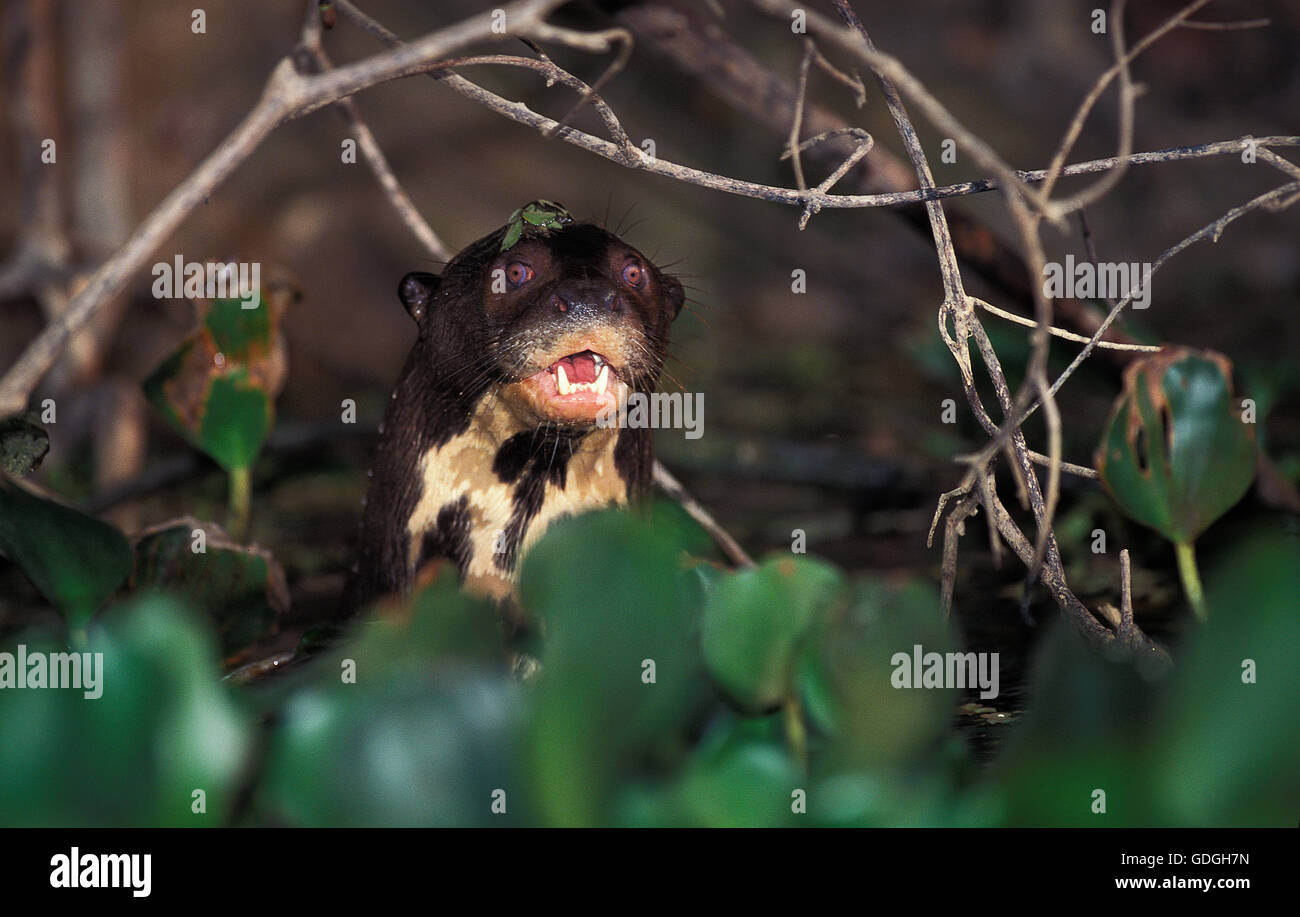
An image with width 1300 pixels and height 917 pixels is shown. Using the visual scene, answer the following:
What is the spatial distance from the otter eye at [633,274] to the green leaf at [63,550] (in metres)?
1.00

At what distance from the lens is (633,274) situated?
8.47 ft

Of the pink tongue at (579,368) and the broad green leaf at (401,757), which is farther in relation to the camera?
the pink tongue at (579,368)

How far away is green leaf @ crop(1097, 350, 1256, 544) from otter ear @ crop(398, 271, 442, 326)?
1338 millimetres

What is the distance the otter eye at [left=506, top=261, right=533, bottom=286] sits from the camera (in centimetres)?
256

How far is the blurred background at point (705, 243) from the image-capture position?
3.86 m

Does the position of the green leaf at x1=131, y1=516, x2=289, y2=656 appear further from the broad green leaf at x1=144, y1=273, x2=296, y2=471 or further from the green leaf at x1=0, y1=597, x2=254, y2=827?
the green leaf at x1=0, y1=597, x2=254, y2=827

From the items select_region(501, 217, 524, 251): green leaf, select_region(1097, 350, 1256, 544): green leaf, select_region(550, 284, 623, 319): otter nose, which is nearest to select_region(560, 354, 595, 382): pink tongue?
select_region(550, 284, 623, 319): otter nose

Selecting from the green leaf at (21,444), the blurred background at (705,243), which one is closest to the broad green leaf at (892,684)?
the green leaf at (21,444)

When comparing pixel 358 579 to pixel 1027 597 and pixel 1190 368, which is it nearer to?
pixel 1027 597

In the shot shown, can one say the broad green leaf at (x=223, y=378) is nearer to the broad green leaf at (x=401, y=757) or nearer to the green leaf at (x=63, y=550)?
the green leaf at (x=63, y=550)

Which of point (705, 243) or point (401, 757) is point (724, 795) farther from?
point (705, 243)

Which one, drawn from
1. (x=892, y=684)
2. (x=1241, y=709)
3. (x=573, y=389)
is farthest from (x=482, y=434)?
(x=1241, y=709)
